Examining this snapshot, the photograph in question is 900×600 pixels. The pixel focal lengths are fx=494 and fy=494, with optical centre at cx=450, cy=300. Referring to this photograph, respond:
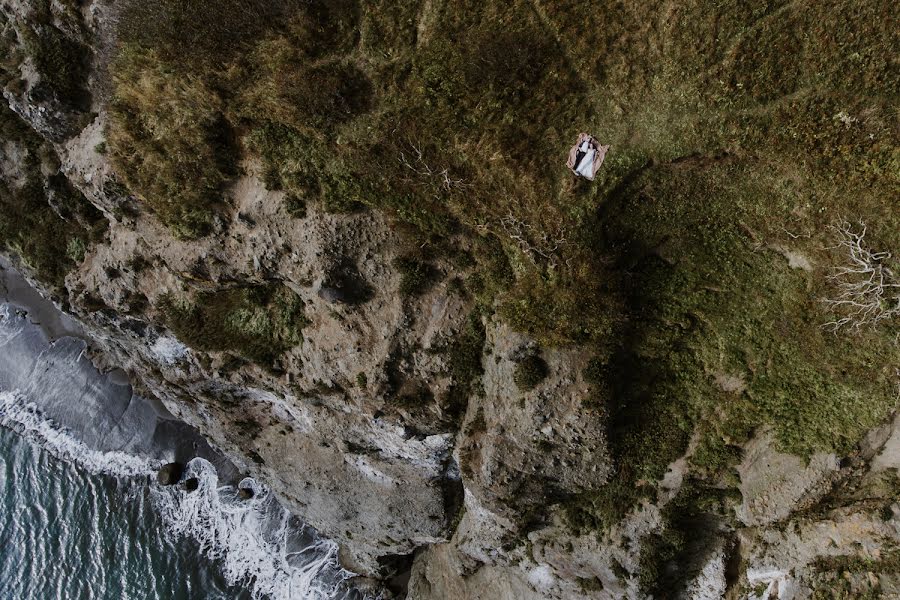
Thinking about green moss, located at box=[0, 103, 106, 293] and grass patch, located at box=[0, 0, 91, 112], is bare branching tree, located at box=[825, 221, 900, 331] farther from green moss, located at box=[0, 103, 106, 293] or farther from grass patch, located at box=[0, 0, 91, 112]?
Result: green moss, located at box=[0, 103, 106, 293]

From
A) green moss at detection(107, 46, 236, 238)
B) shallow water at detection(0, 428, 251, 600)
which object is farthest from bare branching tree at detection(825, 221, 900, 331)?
shallow water at detection(0, 428, 251, 600)

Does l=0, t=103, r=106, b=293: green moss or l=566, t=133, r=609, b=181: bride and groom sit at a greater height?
l=566, t=133, r=609, b=181: bride and groom

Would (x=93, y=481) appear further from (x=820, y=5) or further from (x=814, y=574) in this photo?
(x=820, y=5)

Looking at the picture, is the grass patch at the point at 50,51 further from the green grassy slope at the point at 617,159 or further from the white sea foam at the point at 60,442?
the white sea foam at the point at 60,442

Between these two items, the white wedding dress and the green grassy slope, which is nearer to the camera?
the green grassy slope

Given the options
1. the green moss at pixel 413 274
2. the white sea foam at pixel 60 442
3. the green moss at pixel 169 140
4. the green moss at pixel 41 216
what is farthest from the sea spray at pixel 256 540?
the green moss at pixel 413 274

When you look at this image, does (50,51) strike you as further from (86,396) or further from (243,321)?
(86,396)

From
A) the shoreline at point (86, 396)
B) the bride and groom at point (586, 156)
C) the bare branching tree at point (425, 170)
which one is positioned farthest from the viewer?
the shoreline at point (86, 396)
